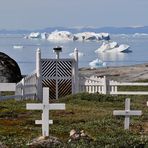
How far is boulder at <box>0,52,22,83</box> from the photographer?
116ft

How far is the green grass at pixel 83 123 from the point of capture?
14.0m

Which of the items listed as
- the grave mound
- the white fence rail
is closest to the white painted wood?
the grave mound

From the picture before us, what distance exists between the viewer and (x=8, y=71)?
117 ft

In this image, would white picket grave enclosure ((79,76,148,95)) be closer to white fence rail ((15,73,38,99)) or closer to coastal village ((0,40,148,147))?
coastal village ((0,40,148,147))

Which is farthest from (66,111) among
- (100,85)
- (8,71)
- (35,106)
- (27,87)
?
(8,71)

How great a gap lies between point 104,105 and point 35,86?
198 inches

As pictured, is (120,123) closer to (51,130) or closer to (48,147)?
(51,130)

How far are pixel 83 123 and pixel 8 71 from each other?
55.9ft

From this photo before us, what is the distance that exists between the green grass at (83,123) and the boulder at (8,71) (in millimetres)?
7867

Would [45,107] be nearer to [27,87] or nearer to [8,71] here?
[27,87]

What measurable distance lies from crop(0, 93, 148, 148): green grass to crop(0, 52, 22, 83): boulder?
25.8 feet

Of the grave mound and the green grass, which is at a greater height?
the grave mound

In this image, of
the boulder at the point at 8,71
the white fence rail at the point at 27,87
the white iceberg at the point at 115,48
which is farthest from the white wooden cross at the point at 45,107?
the white iceberg at the point at 115,48

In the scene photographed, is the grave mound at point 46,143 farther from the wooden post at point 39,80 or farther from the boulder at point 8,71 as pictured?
the boulder at point 8,71
